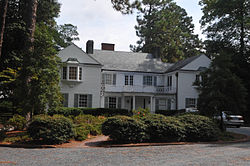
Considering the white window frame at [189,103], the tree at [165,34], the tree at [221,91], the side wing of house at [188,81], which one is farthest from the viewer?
the tree at [165,34]

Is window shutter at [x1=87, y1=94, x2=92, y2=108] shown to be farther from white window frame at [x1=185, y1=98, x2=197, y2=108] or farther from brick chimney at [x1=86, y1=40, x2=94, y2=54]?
white window frame at [x1=185, y1=98, x2=197, y2=108]

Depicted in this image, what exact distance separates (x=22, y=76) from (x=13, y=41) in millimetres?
6298

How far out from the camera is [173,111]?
2922cm

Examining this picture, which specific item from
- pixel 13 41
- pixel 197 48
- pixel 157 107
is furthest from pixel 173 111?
pixel 197 48

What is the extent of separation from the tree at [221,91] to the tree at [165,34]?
28884 millimetres

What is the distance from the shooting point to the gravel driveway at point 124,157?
7.84 meters

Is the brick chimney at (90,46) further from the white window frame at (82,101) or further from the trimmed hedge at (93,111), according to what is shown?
the trimmed hedge at (93,111)

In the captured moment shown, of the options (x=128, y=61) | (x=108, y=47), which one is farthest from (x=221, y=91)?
(x=108, y=47)

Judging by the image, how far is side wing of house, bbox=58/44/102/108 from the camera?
90.5 feet

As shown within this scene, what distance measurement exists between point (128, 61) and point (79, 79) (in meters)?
8.58

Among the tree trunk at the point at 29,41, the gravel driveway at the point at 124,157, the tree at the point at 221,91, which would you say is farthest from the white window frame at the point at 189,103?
the gravel driveway at the point at 124,157

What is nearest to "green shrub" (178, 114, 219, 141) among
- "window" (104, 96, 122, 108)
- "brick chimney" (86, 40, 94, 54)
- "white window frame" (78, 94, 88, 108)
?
"white window frame" (78, 94, 88, 108)

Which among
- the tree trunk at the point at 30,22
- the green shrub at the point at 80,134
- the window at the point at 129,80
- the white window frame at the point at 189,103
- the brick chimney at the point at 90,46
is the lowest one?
the green shrub at the point at 80,134

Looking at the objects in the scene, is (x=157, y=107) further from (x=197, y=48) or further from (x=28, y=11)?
(x=197, y=48)
